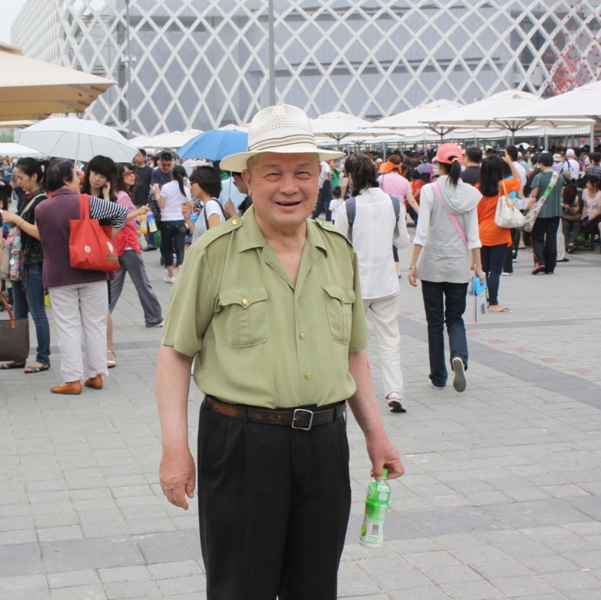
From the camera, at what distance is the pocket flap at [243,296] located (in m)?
2.80

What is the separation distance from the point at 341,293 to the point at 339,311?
0.06m

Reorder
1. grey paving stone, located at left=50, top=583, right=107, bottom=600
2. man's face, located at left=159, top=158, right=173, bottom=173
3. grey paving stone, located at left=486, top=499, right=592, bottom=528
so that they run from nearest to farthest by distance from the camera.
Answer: grey paving stone, located at left=50, top=583, right=107, bottom=600 → grey paving stone, located at left=486, top=499, right=592, bottom=528 → man's face, located at left=159, top=158, right=173, bottom=173

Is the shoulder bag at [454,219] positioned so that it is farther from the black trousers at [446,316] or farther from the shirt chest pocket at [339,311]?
the shirt chest pocket at [339,311]

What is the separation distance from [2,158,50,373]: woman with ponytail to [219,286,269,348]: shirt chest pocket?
218 inches

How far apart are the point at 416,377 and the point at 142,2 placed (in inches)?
3305

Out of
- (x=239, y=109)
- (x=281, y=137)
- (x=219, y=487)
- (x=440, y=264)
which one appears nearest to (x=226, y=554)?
(x=219, y=487)

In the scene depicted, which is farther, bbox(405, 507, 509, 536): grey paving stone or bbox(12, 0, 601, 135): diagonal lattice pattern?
bbox(12, 0, 601, 135): diagonal lattice pattern

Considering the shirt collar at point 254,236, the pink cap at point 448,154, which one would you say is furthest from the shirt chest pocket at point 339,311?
the pink cap at point 448,154

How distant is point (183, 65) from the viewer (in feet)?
286

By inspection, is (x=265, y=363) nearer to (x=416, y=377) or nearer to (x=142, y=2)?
(x=416, y=377)

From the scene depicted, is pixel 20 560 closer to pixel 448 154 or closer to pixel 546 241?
pixel 448 154

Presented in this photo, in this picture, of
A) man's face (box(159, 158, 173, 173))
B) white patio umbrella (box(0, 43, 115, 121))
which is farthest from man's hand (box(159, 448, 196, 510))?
man's face (box(159, 158, 173, 173))

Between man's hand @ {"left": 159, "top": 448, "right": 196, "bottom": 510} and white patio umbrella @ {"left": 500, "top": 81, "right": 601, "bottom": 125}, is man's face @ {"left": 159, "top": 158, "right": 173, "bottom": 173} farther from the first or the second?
man's hand @ {"left": 159, "top": 448, "right": 196, "bottom": 510}

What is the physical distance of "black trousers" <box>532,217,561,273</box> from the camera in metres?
15.2
